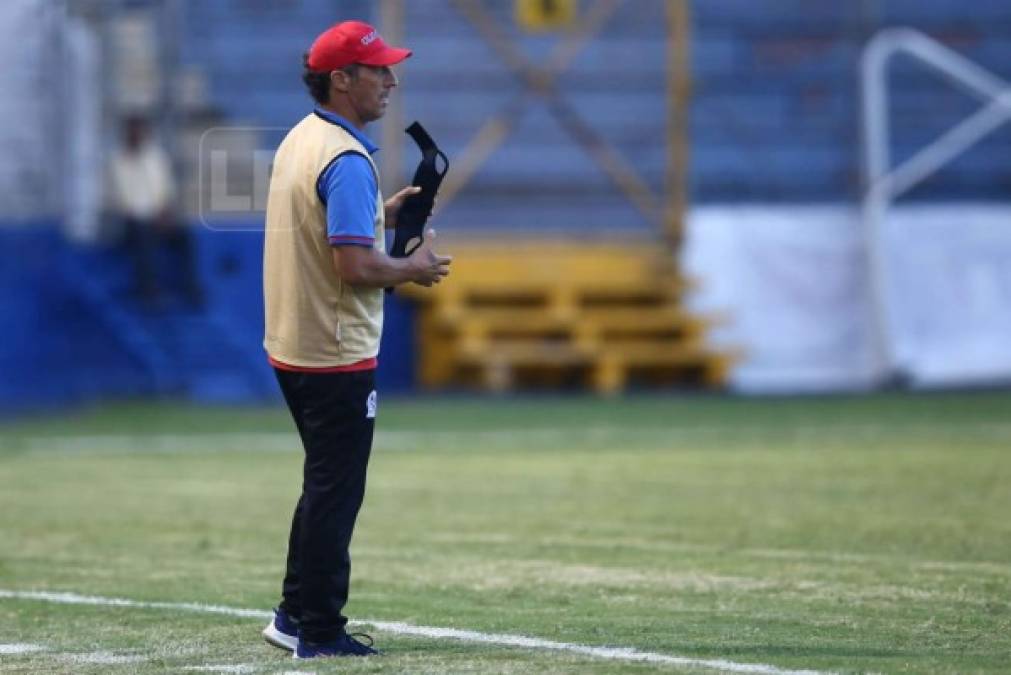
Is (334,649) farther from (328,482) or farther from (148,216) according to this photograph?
(148,216)

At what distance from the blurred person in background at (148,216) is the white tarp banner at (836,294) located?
5804 millimetres

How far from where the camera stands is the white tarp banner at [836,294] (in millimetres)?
24359

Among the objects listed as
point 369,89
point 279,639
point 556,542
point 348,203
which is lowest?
point 556,542

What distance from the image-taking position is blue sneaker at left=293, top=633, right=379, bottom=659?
6918mm

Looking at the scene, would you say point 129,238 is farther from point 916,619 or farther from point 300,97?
point 916,619

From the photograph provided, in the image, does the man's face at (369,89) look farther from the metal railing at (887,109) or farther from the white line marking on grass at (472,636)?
the metal railing at (887,109)

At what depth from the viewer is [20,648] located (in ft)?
23.8

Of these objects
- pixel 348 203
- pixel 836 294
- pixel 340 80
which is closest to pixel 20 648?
pixel 348 203

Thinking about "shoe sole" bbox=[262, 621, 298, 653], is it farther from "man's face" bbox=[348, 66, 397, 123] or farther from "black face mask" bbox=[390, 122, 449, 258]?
"man's face" bbox=[348, 66, 397, 123]

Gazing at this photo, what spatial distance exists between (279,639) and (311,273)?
1.22 metres

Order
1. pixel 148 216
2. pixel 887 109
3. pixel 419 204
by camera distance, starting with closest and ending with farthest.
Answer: pixel 419 204 < pixel 148 216 < pixel 887 109

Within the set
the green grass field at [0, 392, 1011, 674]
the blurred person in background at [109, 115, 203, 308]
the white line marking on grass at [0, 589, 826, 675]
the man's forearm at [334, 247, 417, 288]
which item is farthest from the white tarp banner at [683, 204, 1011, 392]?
the man's forearm at [334, 247, 417, 288]

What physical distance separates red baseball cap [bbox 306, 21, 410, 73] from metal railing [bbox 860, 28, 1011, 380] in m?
Result: 18.5

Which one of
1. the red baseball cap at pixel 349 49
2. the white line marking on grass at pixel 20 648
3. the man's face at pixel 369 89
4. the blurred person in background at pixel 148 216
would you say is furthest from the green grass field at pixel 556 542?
the blurred person in background at pixel 148 216
